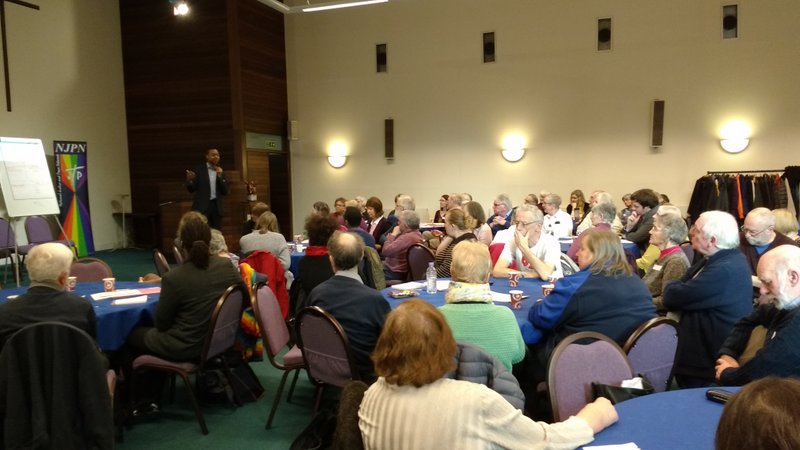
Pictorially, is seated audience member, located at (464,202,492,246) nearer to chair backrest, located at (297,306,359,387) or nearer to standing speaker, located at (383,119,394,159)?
chair backrest, located at (297,306,359,387)

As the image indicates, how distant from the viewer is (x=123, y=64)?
12.0m

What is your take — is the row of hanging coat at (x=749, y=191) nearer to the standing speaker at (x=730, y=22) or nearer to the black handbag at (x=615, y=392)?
the standing speaker at (x=730, y=22)

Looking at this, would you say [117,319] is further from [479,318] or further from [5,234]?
[5,234]

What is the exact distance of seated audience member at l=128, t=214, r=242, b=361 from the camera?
11.7 feet

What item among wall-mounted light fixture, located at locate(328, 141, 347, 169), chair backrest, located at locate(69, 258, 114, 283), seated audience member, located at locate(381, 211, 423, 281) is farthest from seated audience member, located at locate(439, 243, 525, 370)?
wall-mounted light fixture, located at locate(328, 141, 347, 169)

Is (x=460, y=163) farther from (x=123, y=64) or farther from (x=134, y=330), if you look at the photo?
(x=134, y=330)

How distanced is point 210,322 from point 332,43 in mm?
9675

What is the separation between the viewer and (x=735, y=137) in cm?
984

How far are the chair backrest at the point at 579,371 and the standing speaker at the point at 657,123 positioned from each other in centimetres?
889

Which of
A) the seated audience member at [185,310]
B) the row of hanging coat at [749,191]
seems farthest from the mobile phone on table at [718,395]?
the row of hanging coat at [749,191]

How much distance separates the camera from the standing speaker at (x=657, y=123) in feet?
33.3

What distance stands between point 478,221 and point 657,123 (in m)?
6.55

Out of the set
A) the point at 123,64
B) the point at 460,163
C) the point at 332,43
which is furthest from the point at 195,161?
the point at 460,163

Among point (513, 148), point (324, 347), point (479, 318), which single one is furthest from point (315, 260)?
point (513, 148)
